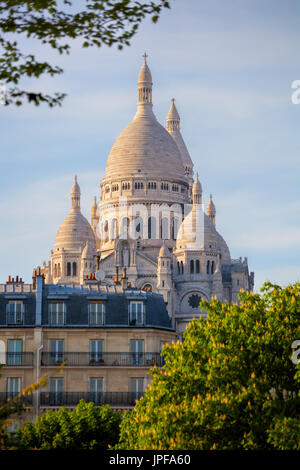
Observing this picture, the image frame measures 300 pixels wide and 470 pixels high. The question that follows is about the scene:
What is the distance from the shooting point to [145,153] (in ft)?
560

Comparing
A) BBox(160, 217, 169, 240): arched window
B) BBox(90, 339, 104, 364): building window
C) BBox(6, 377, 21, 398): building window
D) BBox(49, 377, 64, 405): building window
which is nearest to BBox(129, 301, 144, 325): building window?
BBox(90, 339, 104, 364): building window

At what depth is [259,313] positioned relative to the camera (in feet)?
107

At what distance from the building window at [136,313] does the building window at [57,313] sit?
3278 mm

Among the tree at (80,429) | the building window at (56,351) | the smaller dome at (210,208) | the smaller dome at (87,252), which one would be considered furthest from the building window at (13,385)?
the smaller dome at (210,208)

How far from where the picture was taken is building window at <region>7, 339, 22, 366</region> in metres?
48.6

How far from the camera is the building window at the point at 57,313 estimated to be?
165 feet

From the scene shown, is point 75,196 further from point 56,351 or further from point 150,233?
point 56,351

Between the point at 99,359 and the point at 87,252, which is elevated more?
the point at 87,252

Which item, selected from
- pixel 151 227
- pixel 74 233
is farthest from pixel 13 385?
pixel 151 227

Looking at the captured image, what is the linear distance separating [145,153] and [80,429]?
432 feet

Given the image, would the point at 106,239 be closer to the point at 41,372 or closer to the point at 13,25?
the point at 41,372

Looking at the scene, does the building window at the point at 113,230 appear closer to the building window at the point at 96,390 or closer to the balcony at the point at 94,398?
the building window at the point at 96,390

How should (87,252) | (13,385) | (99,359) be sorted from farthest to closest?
(87,252) → (99,359) → (13,385)
